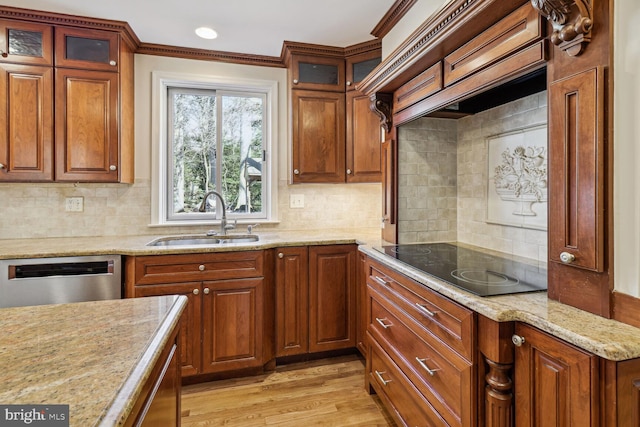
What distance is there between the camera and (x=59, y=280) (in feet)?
6.79

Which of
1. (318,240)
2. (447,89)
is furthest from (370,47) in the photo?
(318,240)

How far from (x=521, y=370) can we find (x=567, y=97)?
0.86 m

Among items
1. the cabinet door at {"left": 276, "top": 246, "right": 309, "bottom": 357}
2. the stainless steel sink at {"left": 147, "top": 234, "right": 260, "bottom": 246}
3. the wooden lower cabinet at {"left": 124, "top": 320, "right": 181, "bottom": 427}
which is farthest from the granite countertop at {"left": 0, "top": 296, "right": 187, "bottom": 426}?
the stainless steel sink at {"left": 147, "top": 234, "right": 260, "bottom": 246}

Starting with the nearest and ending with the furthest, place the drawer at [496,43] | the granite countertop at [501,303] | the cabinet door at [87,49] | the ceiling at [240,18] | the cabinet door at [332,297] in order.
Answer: the granite countertop at [501,303] → the drawer at [496,43] → the ceiling at [240,18] → the cabinet door at [87,49] → the cabinet door at [332,297]

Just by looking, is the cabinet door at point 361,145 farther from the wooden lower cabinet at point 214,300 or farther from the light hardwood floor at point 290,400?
the light hardwood floor at point 290,400

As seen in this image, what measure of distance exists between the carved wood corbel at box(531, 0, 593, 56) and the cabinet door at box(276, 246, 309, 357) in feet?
6.00

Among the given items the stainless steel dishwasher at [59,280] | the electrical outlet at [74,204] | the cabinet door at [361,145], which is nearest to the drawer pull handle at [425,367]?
the cabinet door at [361,145]

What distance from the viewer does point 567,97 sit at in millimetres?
1067

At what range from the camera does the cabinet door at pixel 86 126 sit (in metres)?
2.39

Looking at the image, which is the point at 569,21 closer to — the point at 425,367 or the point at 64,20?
the point at 425,367

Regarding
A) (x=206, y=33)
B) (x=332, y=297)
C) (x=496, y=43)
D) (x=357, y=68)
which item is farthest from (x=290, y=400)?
(x=206, y=33)

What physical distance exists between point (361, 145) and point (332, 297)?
4.09ft

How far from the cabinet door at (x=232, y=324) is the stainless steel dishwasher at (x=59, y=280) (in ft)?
1.90

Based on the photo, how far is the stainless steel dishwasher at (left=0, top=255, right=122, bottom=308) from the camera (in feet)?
6.63
